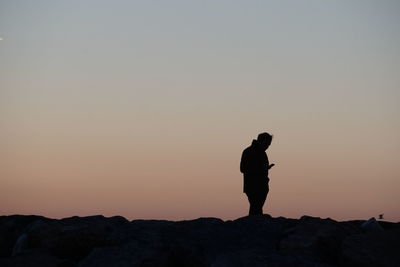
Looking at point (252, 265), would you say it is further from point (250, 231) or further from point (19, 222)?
point (19, 222)

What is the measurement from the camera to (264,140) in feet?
37.5

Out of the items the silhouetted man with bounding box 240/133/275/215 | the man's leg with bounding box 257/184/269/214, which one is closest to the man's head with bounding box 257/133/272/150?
the silhouetted man with bounding box 240/133/275/215

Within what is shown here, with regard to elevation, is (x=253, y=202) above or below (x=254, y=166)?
below

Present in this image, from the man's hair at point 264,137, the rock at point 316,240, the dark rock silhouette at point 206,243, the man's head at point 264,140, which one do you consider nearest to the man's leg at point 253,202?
the man's head at point 264,140

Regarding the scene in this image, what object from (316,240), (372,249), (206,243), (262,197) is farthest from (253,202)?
(372,249)

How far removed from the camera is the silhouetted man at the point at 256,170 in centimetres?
1139

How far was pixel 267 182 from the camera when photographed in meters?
11.5

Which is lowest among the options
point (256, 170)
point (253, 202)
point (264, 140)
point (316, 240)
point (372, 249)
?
point (372, 249)

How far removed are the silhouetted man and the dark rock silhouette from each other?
5.71 ft

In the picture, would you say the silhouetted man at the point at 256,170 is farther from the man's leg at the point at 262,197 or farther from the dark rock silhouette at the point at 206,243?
the dark rock silhouette at the point at 206,243

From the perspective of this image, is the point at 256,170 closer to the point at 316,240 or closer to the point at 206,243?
the point at 206,243

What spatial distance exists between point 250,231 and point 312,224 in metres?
0.87

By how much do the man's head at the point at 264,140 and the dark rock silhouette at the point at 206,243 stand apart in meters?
1.99

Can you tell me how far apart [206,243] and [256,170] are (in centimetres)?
286
